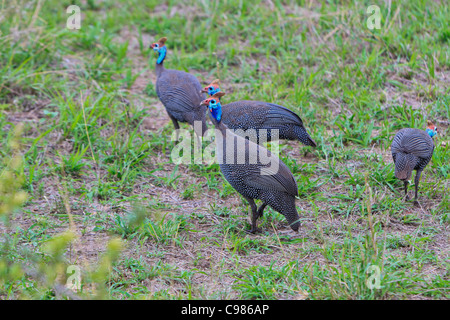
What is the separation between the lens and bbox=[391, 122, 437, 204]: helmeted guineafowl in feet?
13.1

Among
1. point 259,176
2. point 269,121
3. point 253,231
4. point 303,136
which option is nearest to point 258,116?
point 269,121

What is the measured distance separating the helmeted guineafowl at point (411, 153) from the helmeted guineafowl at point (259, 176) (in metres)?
0.82

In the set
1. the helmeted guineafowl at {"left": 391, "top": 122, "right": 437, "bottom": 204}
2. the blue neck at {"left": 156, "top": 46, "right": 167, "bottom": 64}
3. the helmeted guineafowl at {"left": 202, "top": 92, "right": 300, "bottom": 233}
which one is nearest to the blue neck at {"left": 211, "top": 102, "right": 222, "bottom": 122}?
the helmeted guineafowl at {"left": 202, "top": 92, "right": 300, "bottom": 233}

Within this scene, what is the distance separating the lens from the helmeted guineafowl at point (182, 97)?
4961 mm

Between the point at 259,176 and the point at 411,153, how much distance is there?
1.15 meters

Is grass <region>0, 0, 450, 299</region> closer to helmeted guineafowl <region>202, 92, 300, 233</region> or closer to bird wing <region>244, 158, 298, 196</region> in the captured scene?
helmeted guineafowl <region>202, 92, 300, 233</region>

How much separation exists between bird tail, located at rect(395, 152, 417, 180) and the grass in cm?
28

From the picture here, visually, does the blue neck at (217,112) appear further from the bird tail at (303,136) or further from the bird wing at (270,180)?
the bird tail at (303,136)

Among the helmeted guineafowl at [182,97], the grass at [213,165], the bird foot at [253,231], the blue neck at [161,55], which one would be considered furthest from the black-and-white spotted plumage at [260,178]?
the blue neck at [161,55]

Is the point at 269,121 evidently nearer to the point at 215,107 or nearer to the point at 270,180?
the point at 215,107

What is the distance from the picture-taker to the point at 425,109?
5172 mm

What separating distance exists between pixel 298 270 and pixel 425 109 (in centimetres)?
251

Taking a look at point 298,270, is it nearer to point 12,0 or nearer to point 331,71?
point 331,71
